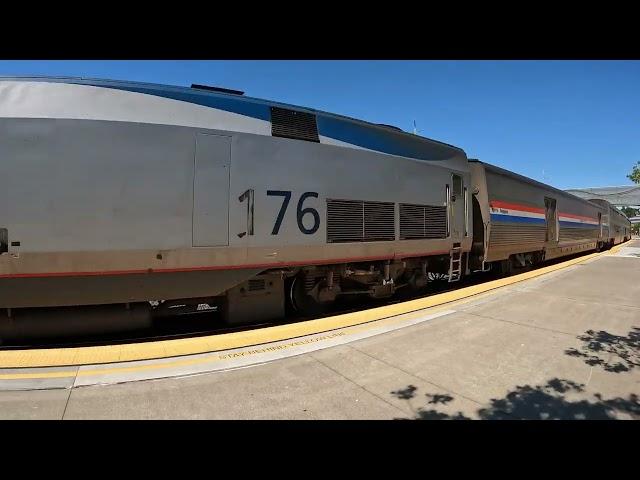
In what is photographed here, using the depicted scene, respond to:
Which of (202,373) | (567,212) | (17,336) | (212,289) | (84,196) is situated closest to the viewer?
(202,373)

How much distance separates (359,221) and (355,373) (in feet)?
9.11

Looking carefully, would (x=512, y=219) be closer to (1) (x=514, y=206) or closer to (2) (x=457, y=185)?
(1) (x=514, y=206)

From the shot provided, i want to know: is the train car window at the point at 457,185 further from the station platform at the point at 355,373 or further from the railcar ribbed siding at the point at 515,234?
the station platform at the point at 355,373

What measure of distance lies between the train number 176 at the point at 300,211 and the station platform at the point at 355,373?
1462 mm

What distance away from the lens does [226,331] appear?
195 inches

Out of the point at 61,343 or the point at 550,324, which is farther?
the point at 550,324

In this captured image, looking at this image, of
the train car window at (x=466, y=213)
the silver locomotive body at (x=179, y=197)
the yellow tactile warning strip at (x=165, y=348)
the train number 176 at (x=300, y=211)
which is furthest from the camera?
the train car window at (x=466, y=213)

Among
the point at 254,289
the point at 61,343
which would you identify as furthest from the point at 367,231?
the point at 61,343

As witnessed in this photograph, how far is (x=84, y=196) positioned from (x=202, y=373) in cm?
245

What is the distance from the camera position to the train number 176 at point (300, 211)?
4.85 metres

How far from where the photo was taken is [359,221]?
5.71 meters

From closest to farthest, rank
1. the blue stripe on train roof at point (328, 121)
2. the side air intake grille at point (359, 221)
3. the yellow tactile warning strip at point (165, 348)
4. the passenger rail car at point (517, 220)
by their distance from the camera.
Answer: the yellow tactile warning strip at point (165, 348) < the blue stripe on train roof at point (328, 121) < the side air intake grille at point (359, 221) < the passenger rail car at point (517, 220)

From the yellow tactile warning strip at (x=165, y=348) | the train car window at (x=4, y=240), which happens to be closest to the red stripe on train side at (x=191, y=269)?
the train car window at (x=4, y=240)

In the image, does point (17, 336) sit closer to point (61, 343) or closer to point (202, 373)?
point (61, 343)
